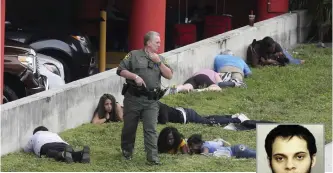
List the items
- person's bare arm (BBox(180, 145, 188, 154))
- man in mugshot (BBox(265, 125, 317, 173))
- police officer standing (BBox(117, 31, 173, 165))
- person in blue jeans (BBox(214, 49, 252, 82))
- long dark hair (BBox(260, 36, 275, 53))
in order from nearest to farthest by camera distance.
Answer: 1. man in mugshot (BBox(265, 125, 317, 173))
2. police officer standing (BBox(117, 31, 173, 165))
3. person's bare arm (BBox(180, 145, 188, 154))
4. person in blue jeans (BBox(214, 49, 252, 82))
5. long dark hair (BBox(260, 36, 275, 53))

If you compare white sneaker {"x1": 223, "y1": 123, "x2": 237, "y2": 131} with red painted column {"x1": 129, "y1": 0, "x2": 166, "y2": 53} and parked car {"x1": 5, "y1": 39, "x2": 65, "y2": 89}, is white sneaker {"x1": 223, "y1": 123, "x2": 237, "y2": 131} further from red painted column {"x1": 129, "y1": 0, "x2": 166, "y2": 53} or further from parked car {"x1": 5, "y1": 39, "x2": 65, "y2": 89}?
red painted column {"x1": 129, "y1": 0, "x2": 166, "y2": 53}

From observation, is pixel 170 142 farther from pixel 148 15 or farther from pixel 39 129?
pixel 148 15

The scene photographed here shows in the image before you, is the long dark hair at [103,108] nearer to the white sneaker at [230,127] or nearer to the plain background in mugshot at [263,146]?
the white sneaker at [230,127]

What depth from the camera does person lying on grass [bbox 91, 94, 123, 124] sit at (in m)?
12.3

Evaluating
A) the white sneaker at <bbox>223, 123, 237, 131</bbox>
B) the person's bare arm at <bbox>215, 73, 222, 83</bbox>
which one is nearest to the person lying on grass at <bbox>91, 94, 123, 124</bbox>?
the white sneaker at <bbox>223, 123, 237, 131</bbox>

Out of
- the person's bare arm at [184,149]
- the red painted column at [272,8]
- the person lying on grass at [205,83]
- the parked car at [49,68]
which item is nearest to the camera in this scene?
the person's bare arm at [184,149]

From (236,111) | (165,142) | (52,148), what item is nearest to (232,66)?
(236,111)

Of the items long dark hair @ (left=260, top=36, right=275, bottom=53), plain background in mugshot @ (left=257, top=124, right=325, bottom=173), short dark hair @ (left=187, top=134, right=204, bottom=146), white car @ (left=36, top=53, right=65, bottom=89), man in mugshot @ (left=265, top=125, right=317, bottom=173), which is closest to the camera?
man in mugshot @ (left=265, top=125, right=317, bottom=173)

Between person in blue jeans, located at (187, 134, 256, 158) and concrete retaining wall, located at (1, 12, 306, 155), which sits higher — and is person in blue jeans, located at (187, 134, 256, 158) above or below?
below

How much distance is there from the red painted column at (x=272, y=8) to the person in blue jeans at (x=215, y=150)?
1141 cm

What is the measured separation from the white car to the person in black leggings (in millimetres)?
1814

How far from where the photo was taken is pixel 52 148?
10.2 m

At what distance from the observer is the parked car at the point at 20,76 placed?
12523mm

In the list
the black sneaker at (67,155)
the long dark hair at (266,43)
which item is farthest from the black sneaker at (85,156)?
the long dark hair at (266,43)
